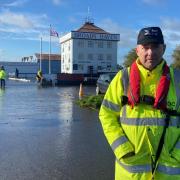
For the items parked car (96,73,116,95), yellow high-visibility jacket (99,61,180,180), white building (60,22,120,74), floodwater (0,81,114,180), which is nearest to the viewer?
yellow high-visibility jacket (99,61,180,180)

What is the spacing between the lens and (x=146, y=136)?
12.1ft

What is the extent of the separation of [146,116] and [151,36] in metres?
0.66

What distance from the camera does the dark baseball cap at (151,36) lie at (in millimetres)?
3826

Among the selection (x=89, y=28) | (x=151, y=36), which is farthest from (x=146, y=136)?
(x=89, y=28)

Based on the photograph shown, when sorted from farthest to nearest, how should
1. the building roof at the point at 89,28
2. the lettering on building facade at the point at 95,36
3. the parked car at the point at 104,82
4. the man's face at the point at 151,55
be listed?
the building roof at the point at 89,28 → the lettering on building facade at the point at 95,36 → the parked car at the point at 104,82 → the man's face at the point at 151,55

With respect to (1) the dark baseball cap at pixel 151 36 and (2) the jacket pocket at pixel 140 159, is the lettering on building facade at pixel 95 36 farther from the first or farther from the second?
(2) the jacket pocket at pixel 140 159

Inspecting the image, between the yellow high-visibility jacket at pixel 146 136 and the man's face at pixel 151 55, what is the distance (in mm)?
41

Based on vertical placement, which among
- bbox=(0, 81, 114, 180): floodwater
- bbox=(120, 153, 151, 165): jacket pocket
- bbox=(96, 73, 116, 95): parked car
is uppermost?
bbox=(120, 153, 151, 165): jacket pocket

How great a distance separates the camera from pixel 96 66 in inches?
3413

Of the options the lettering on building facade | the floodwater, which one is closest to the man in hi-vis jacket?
the floodwater

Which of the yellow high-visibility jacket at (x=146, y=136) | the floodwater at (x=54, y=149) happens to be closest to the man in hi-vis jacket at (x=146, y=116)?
the yellow high-visibility jacket at (x=146, y=136)

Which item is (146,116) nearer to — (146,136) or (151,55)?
(146,136)

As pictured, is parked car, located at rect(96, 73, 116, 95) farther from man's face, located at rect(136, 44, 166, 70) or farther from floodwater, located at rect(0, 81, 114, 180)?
man's face, located at rect(136, 44, 166, 70)

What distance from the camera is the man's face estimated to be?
12.5 ft
